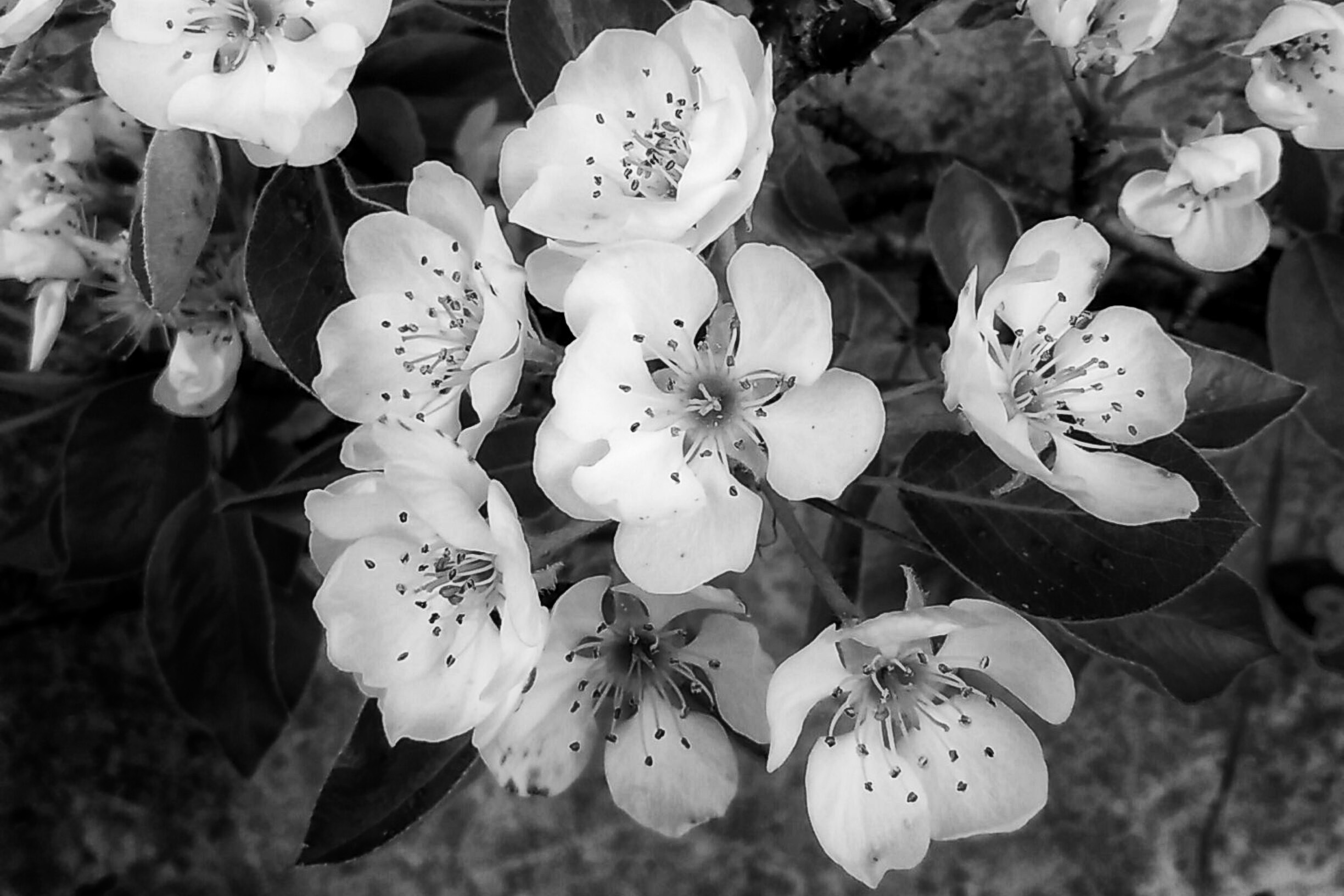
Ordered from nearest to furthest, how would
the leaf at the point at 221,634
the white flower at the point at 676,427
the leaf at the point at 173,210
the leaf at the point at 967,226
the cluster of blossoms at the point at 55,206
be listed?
the white flower at the point at 676,427, the leaf at the point at 173,210, the cluster of blossoms at the point at 55,206, the leaf at the point at 967,226, the leaf at the point at 221,634

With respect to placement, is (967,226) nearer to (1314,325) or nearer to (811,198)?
(811,198)

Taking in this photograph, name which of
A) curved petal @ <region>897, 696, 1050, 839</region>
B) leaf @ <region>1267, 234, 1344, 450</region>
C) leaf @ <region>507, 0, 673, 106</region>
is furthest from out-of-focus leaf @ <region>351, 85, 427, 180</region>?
leaf @ <region>1267, 234, 1344, 450</region>

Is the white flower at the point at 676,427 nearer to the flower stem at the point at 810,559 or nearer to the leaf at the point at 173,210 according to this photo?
the flower stem at the point at 810,559

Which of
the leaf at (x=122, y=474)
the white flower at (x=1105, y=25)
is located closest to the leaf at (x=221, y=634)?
the leaf at (x=122, y=474)

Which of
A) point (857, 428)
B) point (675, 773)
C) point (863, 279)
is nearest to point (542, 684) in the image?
point (675, 773)

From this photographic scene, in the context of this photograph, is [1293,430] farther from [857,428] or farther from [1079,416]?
[857,428]

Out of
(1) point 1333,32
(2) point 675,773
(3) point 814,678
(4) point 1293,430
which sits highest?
(1) point 1333,32

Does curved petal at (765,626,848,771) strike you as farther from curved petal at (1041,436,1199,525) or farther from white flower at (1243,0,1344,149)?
white flower at (1243,0,1344,149)
